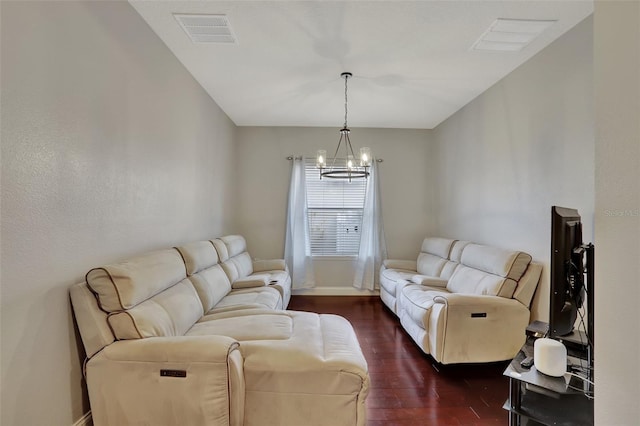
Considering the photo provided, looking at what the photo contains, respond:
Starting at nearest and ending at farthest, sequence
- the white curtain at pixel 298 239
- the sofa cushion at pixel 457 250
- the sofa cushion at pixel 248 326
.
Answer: the sofa cushion at pixel 248 326 < the sofa cushion at pixel 457 250 < the white curtain at pixel 298 239

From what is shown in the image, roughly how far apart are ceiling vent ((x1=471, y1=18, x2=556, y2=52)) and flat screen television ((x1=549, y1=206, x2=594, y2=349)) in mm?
1652

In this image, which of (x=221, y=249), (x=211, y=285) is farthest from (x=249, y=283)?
(x=211, y=285)

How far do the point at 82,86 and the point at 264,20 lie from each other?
128 cm

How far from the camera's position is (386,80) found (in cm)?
322

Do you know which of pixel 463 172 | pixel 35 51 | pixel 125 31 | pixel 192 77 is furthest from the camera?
pixel 463 172

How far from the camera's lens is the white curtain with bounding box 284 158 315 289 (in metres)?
4.80

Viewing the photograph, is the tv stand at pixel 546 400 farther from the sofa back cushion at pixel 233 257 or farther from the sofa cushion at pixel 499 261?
the sofa back cushion at pixel 233 257

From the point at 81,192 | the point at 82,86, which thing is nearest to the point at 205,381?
the point at 81,192

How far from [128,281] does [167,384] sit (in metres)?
0.58

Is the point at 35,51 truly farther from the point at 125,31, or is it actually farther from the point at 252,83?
the point at 252,83

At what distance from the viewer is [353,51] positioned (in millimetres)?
2625

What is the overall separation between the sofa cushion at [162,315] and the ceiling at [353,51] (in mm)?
1987

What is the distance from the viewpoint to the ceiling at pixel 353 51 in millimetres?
2104

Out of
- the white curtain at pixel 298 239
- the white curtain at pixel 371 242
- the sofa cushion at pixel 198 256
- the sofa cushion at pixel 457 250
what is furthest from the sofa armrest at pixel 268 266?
the sofa cushion at pixel 457 250
